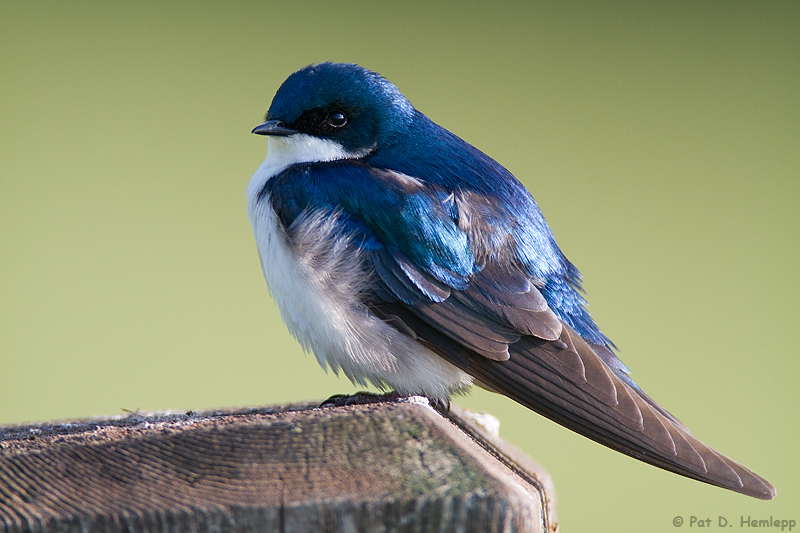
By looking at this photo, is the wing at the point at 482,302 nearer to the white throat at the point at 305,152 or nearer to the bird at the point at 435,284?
the bird at the point at 435,284

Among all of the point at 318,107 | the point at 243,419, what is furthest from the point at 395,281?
the point at 243,419

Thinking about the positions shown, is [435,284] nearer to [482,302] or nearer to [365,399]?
[482,302]

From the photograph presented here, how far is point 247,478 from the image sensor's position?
59cm

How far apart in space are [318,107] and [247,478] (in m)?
1.07

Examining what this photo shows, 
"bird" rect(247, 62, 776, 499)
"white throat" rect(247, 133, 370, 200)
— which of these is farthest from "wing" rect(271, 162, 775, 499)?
"white throat" rect(247, 133, 370, 200)

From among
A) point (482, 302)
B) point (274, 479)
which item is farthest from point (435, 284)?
point (274, 479)

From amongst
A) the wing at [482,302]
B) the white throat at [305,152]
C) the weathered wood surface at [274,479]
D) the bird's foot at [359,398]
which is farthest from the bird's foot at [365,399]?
the weathered wood surface at [274,479]

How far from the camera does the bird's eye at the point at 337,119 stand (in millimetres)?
1557

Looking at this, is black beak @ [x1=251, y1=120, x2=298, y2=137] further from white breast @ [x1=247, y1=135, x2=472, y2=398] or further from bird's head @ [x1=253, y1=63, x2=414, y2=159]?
white breast @ [x1=247, y1=135, x2=472, y2=398]

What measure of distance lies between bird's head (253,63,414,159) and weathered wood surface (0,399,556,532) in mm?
949

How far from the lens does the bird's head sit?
155 centimetres

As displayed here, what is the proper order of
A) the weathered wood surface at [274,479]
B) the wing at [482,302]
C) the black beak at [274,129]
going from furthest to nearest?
1. the black beak at [274,129]
2. the wing at [482,302]
3. the weathered wood surface at [274,479]

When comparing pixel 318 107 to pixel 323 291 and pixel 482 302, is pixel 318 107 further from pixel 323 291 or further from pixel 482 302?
pixel 482 302

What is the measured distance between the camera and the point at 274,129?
1.54 metres
